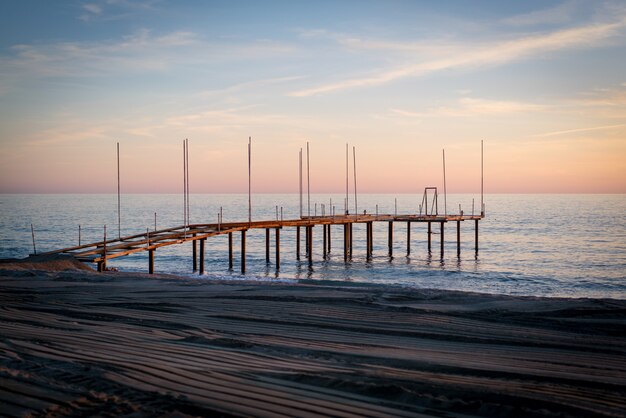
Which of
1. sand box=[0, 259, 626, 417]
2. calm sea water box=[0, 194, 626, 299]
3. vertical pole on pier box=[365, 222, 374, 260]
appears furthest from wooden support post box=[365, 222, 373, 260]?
sand box=[0, 259, 626, 417]

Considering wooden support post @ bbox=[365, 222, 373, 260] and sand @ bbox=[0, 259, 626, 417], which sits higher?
sand @ bbox=[0, 259, 626, 417]

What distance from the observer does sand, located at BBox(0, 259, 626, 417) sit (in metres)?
4.88

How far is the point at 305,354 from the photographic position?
6605 millimetres

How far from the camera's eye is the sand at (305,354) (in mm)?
4875

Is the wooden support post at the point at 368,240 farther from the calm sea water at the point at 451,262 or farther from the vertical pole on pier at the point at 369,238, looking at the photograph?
the calm sea water at the point at 451,262

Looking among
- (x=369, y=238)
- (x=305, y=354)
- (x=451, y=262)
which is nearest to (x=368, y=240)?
(x=369, y=238)

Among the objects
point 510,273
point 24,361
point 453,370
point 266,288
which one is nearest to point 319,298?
point 266,288

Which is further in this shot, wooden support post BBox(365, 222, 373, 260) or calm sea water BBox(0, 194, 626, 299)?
wooden support post BBox(365, 222, 373, 260)

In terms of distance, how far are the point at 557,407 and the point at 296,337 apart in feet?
11.7

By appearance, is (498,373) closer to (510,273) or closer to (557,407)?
(557,407)

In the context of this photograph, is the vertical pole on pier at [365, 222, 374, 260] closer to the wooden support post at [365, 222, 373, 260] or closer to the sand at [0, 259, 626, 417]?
the wooden support post at [365, 222, 373, 260]

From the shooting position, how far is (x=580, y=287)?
2762 cm

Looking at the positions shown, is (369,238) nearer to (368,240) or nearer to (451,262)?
(368,240)

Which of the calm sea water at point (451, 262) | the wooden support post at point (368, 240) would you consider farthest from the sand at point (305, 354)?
the wooden support post at point (368, 240)
